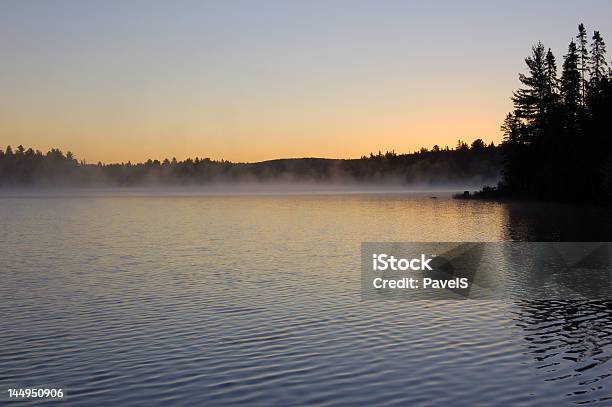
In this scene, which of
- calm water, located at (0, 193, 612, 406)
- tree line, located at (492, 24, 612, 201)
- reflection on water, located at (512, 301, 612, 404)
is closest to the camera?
calm water, located at (0, 193, 612, 406)

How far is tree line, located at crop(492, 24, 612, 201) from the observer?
10656 centimetres

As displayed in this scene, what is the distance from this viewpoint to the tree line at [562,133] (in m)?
107

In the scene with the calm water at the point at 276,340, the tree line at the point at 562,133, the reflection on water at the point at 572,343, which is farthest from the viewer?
the tree line at the point at 562,133

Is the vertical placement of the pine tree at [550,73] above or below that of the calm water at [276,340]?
above

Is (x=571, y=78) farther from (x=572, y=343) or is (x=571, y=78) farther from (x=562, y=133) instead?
(x=572, y=343)

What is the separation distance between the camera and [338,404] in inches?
684

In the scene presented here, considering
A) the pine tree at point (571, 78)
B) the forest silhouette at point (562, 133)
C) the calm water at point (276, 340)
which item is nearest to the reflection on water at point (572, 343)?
the calm water at point (276, 340)

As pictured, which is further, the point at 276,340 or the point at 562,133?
the point at 562,133

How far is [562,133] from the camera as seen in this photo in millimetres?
121562

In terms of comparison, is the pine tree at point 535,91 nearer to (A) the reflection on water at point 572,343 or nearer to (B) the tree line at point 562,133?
(B) the tree line at point 562,133

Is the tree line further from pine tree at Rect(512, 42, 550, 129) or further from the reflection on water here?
the reflection on water

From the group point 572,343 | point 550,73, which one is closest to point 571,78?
point 550,73

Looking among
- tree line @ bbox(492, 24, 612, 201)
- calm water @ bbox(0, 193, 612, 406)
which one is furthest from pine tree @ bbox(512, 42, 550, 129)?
calm water @ bbox(0, 193, 612, 406)

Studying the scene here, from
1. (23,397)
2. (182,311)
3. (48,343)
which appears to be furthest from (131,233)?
(23,397)
